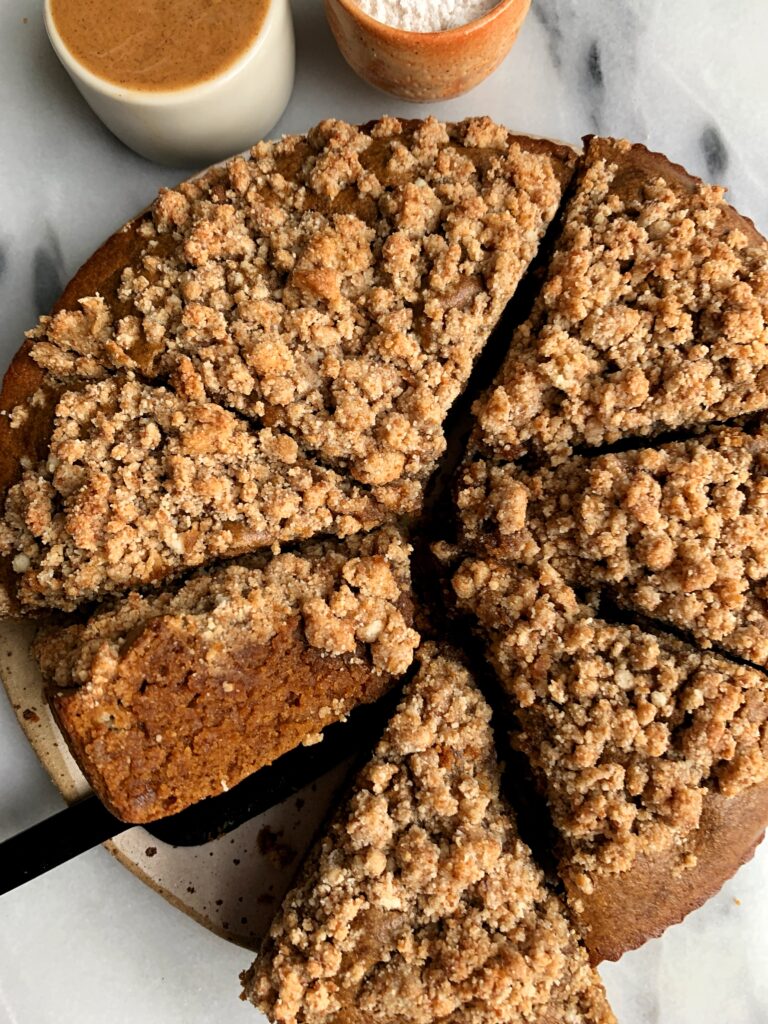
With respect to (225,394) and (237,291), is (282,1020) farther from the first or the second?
(237,291)

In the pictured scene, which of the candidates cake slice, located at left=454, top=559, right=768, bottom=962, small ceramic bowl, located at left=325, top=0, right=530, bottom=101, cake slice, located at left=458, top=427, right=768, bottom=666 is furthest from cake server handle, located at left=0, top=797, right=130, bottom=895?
small ceramic bowl, located at left=325, top=0, right=530, bottom=101

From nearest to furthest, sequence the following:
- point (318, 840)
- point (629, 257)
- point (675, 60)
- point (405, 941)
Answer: point (405, 941) → point (629, 257) → point (318, 840) → point (675, 60)

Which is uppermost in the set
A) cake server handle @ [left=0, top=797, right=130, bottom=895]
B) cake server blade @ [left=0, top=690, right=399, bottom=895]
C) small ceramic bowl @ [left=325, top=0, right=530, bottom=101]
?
small ceramic bowl @ [left=325, top=0, right=530, bottom=101]

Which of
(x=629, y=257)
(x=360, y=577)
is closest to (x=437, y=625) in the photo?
(x=360, y=577)

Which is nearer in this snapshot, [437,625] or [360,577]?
[360,577]

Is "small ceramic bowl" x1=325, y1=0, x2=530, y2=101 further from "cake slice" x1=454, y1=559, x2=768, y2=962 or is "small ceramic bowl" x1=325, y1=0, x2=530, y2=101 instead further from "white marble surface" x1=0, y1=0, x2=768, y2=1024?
"cake slice" x1=454, y1=559, x2=768, y2=962

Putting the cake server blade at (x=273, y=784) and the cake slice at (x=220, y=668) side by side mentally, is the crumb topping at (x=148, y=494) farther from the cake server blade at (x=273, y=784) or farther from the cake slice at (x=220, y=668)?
the cake server blade at (x=273, y=784)

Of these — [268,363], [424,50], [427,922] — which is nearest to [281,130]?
[424,50]
